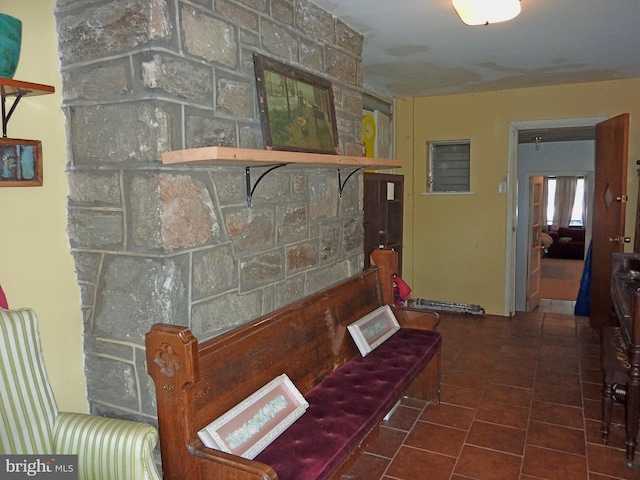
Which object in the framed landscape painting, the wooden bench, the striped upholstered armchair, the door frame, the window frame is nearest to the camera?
the striped upholstered armchair

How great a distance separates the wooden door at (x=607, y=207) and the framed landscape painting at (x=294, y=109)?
2.70 metres

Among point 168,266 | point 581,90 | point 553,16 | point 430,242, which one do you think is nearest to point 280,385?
point 168,266

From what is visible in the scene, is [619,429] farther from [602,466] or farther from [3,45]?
[3,45]

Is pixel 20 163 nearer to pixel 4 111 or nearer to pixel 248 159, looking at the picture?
pixel 4 111

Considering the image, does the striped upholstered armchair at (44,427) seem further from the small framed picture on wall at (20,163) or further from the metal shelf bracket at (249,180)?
the metal shelf bracket at (249,180)

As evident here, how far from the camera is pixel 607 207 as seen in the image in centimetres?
434

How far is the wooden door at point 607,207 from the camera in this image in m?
4.01

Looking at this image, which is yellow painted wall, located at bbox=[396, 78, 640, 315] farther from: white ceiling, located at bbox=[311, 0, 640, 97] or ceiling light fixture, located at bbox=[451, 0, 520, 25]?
ceiling light fixture, located at bbox=[451, 0, 520, 25]

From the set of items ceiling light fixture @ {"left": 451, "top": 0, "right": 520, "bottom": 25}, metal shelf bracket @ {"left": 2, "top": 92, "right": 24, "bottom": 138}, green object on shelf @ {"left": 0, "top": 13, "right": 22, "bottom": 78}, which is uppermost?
ceiling light fixture @ {"left": 451, "top": 0, "right": 520, "bottom": 25}

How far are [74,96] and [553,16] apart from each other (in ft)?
8.76

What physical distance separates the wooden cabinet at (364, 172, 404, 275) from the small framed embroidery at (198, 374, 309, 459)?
2109 millimetres

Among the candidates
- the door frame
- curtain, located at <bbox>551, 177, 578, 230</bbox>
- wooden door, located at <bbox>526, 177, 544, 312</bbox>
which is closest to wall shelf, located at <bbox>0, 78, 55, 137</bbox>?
the door frame

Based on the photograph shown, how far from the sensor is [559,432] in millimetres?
2855

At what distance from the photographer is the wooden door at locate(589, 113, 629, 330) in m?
4.01
